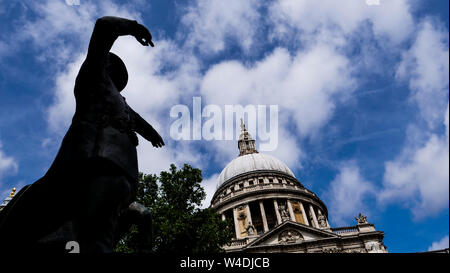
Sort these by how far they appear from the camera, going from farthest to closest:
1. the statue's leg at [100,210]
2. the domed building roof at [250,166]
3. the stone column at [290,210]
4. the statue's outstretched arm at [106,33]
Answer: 1. the domed building roof at [250,166]
2. the stone column at [290,210]
3. the statue's outstretched arm at [106,33]
4. the statue's leg at [100,210]

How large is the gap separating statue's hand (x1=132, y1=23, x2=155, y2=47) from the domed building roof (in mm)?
56143

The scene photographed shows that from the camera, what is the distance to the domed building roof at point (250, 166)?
59844 millimetres

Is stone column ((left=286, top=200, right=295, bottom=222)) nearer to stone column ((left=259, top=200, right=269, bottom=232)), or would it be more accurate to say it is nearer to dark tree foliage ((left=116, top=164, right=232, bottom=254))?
stone column ((left=259, top=200, right=269, bottom=232))

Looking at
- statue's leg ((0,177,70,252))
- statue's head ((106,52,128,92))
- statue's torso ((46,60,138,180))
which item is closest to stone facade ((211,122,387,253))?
statue's head ((106,52,128,92))

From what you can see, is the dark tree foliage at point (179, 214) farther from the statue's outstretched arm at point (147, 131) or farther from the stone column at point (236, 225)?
the stone column at point (236, 225)

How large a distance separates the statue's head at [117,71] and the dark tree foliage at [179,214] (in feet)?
44.4

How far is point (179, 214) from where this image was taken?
62.2ft

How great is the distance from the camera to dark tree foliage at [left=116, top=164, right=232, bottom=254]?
56.8 ft

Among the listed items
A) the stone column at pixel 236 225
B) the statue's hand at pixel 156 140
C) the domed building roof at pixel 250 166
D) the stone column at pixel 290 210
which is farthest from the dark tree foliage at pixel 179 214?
the domed building roof at pixel 250 166

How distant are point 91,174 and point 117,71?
4.93ft

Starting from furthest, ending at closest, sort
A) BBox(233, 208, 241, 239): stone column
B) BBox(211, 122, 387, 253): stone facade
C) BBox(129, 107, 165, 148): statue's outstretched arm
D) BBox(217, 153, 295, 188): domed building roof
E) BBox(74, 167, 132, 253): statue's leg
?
BBox(217, 153, 295, 188): domed building roof
BBox(233, 208, 241, 239): stone column
BBox(211, 122, 387, 253): stone facade
BBox(129, 107, 165, 148): statue's outstretched arm
BBox(74, 167, 132, 253): statue's leg

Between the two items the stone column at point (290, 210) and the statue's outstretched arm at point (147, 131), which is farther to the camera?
the stone column at point (290, 210)

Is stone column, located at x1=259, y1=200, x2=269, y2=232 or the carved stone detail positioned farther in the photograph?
stone column, located at x1=259, y1=200, x2=269, y2=232
